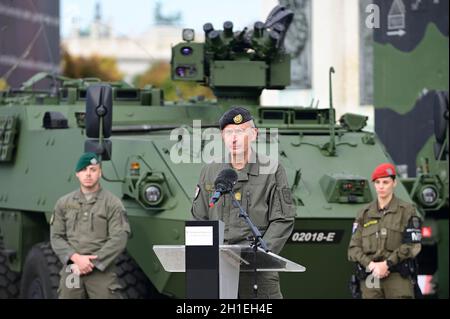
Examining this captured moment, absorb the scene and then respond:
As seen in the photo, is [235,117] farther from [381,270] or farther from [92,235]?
[92,235]

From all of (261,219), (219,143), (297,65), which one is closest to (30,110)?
(219,143)

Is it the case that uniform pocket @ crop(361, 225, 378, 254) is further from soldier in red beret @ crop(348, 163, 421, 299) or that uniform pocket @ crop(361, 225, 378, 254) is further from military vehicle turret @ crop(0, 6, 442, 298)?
military vehicle turret @ crop(0, 6, 442, 298)

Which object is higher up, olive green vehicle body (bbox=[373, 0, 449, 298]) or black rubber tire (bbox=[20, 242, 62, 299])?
olive green vehicle body (bbox=[373, 0, 449, 298])

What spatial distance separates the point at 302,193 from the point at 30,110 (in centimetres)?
302

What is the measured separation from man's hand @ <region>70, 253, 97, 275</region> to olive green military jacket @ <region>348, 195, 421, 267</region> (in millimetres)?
1920

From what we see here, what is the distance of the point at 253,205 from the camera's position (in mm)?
7781

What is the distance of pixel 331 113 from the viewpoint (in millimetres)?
11570

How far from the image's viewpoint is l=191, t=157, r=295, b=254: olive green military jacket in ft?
25.5

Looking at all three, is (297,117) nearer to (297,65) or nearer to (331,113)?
(331,113)

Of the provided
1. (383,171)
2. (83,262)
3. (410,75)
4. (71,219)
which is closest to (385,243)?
(383,171)

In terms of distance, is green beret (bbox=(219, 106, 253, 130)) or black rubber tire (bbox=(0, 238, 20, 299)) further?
black rubber tire (bbox=(0, 238, 20, 299))

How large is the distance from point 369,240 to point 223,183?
3.46 metres

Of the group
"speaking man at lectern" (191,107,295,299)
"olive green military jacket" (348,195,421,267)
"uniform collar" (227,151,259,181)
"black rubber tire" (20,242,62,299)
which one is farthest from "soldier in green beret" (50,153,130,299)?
"uniform collar" (227,151,259,181)

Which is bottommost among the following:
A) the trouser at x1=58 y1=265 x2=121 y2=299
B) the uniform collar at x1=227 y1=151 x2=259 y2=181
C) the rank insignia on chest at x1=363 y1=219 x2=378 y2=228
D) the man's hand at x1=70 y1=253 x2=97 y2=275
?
the trouser at x1=58 y1=265 x2=121 y2=299
